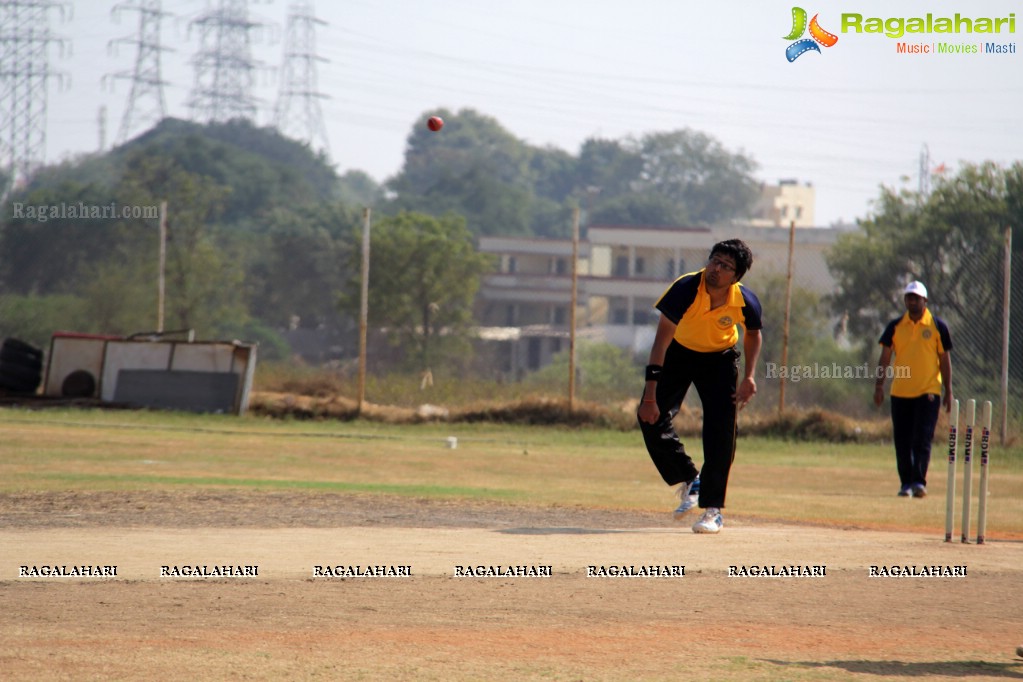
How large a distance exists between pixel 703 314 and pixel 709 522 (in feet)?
4.83

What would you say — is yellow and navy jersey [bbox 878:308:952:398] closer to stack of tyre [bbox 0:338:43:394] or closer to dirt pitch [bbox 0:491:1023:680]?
dirt pitch [bbox 0:491:1023:680]

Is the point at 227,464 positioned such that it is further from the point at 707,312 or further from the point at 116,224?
the point at 116,224

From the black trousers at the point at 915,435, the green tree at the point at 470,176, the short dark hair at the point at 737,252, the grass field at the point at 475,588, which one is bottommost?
the grass field at the point at 475,588

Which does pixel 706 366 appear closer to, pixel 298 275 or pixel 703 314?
pixel 703 314

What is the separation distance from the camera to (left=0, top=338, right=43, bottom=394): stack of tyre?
2347cm

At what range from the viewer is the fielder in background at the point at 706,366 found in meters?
8.50

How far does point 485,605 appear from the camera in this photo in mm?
6586

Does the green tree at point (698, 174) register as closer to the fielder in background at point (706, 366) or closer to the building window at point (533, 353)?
the building window at point (533, 353)

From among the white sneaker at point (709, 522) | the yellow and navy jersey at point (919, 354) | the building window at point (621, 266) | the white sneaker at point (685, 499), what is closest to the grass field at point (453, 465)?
the yellow and navy jersey at point (919, 354)

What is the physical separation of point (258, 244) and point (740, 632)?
7738 centimetres

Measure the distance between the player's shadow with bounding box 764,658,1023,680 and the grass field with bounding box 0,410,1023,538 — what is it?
4.54 m

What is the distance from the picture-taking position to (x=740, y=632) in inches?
243

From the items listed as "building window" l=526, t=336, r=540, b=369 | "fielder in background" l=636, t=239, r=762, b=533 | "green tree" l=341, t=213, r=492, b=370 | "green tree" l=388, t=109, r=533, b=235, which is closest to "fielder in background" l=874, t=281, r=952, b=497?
"fielder in background" l=636, t=239, r=762, b=533

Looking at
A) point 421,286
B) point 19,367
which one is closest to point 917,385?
point 19,367
